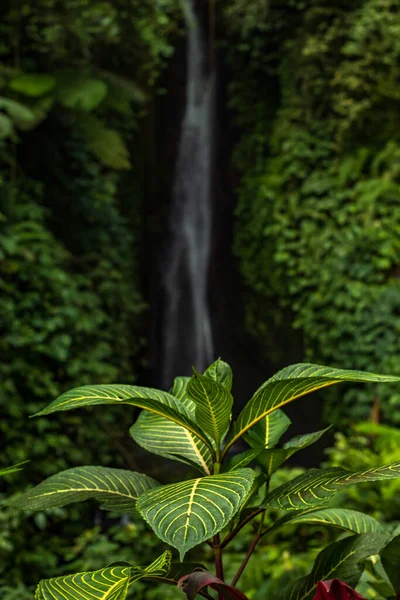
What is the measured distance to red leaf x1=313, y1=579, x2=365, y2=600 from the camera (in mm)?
636

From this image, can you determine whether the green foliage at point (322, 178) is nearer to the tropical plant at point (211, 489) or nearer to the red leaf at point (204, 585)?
the tropical plant at point (211, 489)

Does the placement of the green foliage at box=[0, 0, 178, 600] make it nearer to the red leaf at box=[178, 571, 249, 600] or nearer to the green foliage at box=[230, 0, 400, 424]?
the green foliage at box=[230, 0, 400, 424]

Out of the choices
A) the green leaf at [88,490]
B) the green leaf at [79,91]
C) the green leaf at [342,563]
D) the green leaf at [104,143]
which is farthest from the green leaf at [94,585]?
the green leaf at [104,143]

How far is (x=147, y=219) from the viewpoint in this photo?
7.21m

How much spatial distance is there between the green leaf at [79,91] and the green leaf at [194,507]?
3.66 meters

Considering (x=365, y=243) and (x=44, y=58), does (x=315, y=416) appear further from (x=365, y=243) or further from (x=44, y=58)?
(x=44, y=58)

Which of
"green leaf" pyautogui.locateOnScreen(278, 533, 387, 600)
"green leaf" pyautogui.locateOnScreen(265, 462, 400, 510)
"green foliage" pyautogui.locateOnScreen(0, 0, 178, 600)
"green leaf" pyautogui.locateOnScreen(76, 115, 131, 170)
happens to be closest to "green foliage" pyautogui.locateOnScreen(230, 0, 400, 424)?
"green foliage" pyautogui.locateOnScreen(0, 0, 178, 600)

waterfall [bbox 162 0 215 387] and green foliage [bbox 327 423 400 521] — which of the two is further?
waterfall [bbox 162 0 215 387]

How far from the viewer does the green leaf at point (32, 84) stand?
13.1 ft

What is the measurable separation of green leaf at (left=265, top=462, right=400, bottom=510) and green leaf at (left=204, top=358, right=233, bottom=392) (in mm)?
167

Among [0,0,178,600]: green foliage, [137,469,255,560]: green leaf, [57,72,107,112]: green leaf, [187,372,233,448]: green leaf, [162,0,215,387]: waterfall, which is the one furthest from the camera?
[162,0,215,387]: waterfall

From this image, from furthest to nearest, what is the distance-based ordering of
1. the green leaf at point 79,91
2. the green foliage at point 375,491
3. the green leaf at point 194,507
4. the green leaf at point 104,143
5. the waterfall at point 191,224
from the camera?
the waterfall at point 191,224, the green leaf at point 104,143, the green leaf at point 79,91, the green foliage at point 375,491, the green leaf at point 194,507

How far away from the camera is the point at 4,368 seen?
3791 millimetres

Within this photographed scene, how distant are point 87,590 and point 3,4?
16.5 feet
